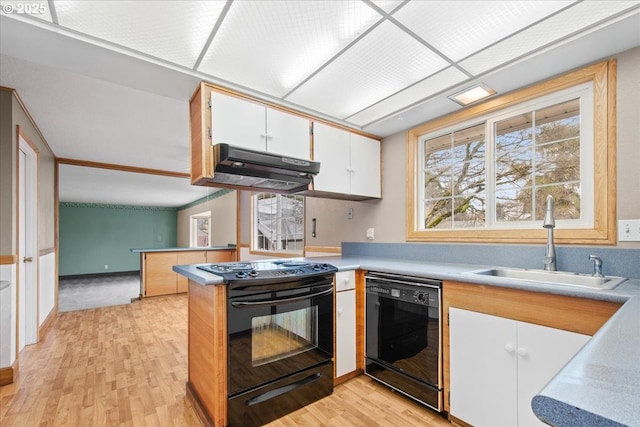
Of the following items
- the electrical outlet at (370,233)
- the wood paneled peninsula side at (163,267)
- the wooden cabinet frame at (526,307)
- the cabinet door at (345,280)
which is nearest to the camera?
the wooden cabinet frame at (526,307)

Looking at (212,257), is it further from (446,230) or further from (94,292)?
(446,230)

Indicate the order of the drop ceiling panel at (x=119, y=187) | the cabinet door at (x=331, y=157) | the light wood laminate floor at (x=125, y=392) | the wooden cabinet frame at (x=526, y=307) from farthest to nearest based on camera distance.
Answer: the drop ceiling panel at (x=119, y=187)
the cabinet door at (x=331, y=157)
the light wood laminate floor at (x=125, y=392)
the wooden cabinet frame at (x=526, y=307)

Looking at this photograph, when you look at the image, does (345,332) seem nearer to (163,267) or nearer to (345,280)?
(345,280)

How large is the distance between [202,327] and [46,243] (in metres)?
3.41

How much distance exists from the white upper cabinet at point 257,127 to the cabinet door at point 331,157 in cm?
11

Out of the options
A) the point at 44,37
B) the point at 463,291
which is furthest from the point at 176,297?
the point at 463,291

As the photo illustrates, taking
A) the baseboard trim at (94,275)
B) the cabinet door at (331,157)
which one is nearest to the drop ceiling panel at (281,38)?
the cabinet door at (331,157)

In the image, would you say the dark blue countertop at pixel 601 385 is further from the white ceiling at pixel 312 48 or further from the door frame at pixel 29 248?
the door frame at pixel 29 248

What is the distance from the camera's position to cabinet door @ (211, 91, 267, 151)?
6.50 ft

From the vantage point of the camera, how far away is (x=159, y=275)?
17.8ft

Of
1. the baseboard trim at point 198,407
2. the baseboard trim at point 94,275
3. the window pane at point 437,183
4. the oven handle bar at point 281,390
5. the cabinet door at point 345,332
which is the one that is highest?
the window pane at point 437,183

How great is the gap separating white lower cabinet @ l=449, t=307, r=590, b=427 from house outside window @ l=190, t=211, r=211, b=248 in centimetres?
832

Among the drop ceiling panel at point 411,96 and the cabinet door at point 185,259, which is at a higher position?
the drop ceiling panel at point 411,96

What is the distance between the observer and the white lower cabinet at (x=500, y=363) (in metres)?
1.39
